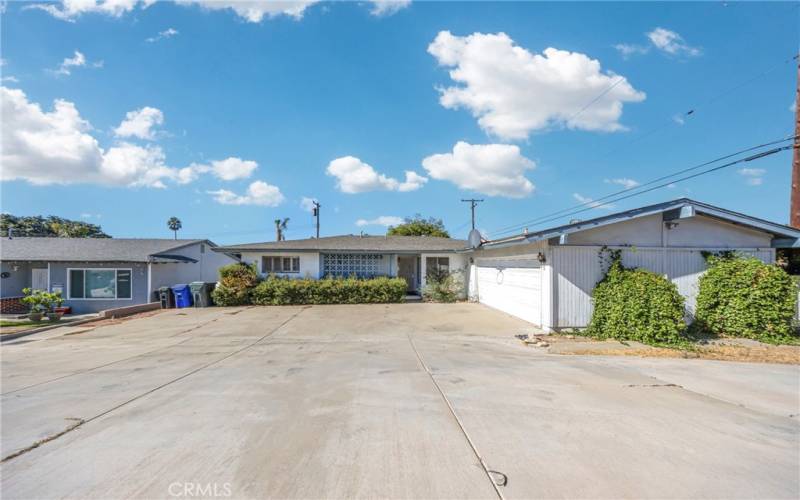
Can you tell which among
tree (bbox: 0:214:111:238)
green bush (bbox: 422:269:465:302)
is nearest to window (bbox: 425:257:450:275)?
green bush (bbox: 422:269:465:302)

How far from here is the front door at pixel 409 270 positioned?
21484mm

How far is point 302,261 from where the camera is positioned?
60.9ft

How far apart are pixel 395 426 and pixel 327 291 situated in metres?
13.6

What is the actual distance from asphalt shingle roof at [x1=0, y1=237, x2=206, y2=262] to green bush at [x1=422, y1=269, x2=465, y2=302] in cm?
1313

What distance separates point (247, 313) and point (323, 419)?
37.7 ft

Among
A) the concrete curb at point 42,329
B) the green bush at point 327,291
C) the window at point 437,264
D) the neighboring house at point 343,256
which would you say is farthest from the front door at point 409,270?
the concrete curb at point 42,329

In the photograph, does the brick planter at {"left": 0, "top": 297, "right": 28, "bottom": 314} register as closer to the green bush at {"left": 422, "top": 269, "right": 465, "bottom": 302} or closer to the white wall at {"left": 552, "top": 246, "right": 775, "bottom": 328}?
the green bush at {"left": 422, "top": 269, "right": 465, "bottom": 302}

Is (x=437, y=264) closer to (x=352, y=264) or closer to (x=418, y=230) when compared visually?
(x=352, y=264)

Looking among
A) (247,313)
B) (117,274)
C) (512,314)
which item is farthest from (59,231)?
(512,314)

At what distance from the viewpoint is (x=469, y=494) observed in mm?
2727

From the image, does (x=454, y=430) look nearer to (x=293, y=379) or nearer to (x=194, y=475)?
(x=194, y=475)

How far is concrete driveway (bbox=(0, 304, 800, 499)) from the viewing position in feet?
9.52

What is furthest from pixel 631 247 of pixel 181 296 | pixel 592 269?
pixel 181 296

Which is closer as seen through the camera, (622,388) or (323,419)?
(323,419)
